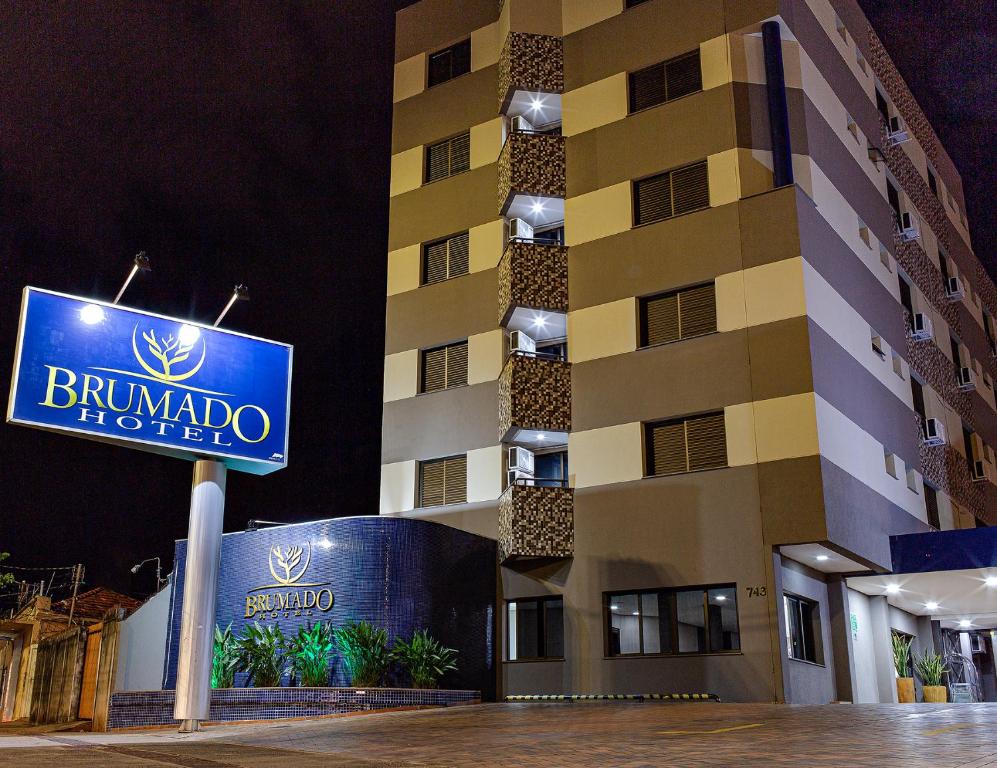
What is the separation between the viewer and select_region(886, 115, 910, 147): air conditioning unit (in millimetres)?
35688

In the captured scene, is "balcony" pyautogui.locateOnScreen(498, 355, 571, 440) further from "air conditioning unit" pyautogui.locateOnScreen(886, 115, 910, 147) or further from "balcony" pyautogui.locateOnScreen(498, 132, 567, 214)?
"air conditioning unit" pyautogui.locateOnScreen(886, 115, 910, 147)

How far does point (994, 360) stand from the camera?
46.6 m

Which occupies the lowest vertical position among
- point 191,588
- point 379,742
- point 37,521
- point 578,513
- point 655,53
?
point 379,742

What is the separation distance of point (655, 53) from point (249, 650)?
66.3 feet

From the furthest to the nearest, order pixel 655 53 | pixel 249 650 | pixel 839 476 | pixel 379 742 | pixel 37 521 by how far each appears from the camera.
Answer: pixel 37 521
pixel 655 53
pixel 839 476
pixel 249 650
pixel 379 742

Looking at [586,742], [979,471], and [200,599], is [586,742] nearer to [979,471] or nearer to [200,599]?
[200,599]

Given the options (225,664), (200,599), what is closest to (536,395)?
(225,664)

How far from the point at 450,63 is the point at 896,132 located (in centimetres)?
1631

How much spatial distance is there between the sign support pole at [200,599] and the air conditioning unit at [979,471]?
100ft

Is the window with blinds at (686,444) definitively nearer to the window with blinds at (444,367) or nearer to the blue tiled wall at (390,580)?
the blue tiled wall at (390,580)

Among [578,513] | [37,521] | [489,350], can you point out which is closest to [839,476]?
[578,513]

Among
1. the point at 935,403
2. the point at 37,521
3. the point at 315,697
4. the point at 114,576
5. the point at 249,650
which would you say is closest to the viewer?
the point at 315,697

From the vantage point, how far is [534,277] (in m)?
28.8

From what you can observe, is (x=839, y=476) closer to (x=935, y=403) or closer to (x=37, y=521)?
(x=935, y=403)
